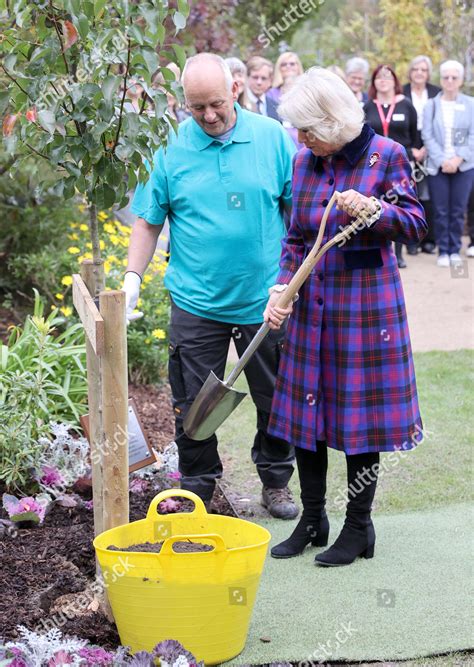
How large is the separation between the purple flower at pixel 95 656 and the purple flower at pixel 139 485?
1.52 m

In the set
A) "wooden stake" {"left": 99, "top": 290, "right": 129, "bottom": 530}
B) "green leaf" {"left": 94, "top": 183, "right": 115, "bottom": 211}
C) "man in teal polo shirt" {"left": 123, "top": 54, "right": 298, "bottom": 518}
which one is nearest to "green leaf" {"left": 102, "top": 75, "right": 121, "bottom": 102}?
"green leaf" {"left": 94, "top": 183, "right": 115, "bottom": 211}

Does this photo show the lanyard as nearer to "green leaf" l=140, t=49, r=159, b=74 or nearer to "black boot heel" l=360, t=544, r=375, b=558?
"black boot heel" l=360, t=544, r=375, b=558

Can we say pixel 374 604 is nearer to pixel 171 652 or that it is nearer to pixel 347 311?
pixel 171 652

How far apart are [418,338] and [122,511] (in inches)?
190

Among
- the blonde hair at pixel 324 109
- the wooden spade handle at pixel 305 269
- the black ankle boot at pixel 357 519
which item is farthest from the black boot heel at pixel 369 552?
the blonde hair at pixel 324 109

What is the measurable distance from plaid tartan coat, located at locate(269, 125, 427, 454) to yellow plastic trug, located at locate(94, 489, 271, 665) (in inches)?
27.9

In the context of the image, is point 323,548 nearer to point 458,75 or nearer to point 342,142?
point 342,142

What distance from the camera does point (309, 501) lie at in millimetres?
3895

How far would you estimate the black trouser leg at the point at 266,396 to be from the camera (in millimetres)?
4168

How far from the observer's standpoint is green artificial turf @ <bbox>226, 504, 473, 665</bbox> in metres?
3.19

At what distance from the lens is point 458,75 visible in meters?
9.34

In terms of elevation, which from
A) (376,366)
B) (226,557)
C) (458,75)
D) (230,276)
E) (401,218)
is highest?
(458,75)

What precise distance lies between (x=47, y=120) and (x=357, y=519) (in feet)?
6.30

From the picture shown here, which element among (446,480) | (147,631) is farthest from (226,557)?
(446,480)
